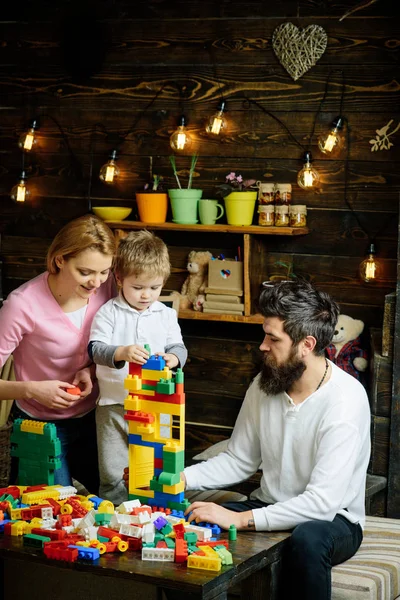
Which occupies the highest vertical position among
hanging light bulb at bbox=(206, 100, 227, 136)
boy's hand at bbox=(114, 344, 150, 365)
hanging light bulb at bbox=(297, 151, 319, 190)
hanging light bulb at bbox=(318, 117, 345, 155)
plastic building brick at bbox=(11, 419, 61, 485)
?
hanging light bulb at bbox=(206, 100, 227, 136)

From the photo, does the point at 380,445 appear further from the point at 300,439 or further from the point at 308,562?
the point at 308,562

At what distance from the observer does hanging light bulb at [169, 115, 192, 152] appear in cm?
445

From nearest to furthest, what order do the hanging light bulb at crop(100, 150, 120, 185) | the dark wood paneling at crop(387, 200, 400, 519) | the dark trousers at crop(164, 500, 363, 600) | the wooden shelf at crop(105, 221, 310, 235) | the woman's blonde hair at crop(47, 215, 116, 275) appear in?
1. the dark trousers at crop(164, 500, 363, 600)
2. the woman's blonde hair at crop(47, 215, 116, 275)
3. the dark wood paneling at crop(387, 200, 400, 519)
4. the wooden shelf at crop(105, 221, 310, 235)
5. the hanging light bulb at crop(100, 150, 120, 185)

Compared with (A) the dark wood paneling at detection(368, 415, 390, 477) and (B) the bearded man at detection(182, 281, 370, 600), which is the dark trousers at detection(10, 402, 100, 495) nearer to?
(B) the bearded man at detection(182, 281, 370, 600)

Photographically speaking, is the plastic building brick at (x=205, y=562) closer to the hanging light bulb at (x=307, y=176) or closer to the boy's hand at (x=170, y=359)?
the boy's hand at (x=170, y=359)

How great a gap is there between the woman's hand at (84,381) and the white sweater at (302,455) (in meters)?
0.41

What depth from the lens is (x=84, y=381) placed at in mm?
2955

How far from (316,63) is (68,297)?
1928 millimetres

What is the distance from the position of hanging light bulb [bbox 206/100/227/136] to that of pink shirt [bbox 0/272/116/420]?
1584 millimetres

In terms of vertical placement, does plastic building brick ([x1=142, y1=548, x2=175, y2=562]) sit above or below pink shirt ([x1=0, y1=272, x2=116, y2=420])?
below

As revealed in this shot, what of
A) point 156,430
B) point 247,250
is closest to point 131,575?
point 156,430

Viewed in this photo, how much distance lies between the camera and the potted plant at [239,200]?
4320 mm

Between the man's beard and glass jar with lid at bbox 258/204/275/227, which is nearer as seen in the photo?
the man's beard

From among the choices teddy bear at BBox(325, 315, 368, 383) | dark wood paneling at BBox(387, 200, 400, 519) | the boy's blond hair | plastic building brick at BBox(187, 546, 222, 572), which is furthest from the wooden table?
teddy bear at BBox(325, 315, 368, 383)
